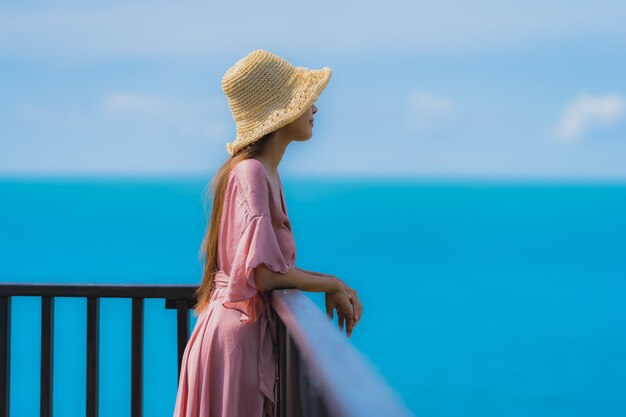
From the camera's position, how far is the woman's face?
236 cm

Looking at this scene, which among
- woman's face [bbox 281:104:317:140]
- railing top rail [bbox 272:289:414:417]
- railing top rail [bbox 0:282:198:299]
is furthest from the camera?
railing top rail [bbox 0:282:198:299]

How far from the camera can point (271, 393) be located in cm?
229

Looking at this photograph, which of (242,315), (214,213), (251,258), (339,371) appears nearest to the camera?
(339,371)

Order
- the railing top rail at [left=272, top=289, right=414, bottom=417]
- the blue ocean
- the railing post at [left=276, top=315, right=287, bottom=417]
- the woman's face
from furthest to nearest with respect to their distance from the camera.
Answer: the blue ocean, the woman's face, the railing post at [left=276, top=315, right=287, bottom=417], the railing top rail at [left=272, top=289, right=414, bottom=417]

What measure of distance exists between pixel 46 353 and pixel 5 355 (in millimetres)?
151

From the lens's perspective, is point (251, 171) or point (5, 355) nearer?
point (251, 171)

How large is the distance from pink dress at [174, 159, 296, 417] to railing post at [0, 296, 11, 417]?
1.04m

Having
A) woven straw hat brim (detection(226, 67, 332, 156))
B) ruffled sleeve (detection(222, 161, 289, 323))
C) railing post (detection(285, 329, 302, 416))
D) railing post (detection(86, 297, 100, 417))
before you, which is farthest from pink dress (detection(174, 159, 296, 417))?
railing post (detection(86, 297, 100, 417))

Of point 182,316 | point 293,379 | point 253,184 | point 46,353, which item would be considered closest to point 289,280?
point 253,184

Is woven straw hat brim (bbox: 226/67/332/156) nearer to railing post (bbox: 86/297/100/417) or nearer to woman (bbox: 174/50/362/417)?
woman (bbox: 174/50/362/417)

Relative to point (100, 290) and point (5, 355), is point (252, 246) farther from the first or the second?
→ point (5, 355)

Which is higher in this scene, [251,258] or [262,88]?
[262,88]

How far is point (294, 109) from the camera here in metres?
2.34

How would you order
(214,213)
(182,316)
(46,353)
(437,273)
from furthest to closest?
(437,273)
(46,353)
(182,316)
(214,213)
